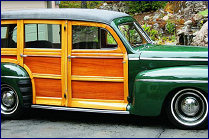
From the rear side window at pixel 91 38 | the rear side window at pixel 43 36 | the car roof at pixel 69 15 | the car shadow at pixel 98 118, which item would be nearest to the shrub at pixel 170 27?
the car roof at pixel 69 15

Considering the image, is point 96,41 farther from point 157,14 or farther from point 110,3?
point 110,3

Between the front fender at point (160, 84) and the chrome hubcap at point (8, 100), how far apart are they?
6.42 ft

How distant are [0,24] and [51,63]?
112cm

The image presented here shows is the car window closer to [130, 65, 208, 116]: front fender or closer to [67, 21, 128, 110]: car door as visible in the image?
[67, 21, 128, 110]: car door

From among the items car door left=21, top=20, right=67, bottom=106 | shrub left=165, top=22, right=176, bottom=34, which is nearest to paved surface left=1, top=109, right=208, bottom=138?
car door left=21, top=20, right=67, bottom=106

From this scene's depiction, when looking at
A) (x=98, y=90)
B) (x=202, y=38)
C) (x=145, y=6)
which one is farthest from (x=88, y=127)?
(x=145, y=6)

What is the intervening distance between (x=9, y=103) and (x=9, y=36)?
1.09 metres

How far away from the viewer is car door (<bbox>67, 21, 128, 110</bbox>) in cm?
589

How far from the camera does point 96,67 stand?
5.97 m

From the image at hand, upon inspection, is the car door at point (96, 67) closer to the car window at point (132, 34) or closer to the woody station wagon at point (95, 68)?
the woody station wagon at point (95, 68)

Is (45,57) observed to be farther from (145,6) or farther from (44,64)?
(145,6)

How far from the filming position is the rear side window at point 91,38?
6000 mm

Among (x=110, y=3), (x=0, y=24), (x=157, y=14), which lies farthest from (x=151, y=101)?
(x=110, y=3)

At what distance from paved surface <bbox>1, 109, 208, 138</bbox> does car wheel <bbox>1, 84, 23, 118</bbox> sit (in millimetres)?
119
